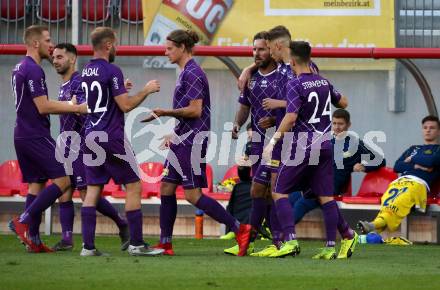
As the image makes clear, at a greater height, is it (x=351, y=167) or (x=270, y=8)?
(x=270, y=8)

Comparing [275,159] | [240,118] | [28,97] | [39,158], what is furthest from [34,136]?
[275,159]

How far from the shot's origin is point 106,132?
1045 cm

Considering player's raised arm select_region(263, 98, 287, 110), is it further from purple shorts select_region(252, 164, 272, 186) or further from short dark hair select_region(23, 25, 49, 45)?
short dark hair select_region(23, 25, 49, 45)

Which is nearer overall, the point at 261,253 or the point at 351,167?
the point at 261,253

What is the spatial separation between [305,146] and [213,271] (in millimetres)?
1670

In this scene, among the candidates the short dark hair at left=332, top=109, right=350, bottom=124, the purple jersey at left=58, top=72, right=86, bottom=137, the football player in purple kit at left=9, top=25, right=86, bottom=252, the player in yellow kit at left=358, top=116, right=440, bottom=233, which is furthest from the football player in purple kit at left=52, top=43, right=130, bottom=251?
the short dark hair at left=332, top=109, right=350, bottom=124

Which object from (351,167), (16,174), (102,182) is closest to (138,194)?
(102,182)

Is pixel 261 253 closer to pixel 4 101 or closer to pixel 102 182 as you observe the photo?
pixel 102 182

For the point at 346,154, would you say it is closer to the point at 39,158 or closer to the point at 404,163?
the point at 404,163

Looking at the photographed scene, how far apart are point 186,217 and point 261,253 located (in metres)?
5.00

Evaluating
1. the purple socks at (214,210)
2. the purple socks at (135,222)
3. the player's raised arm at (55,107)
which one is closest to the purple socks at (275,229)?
the purple socks at (214,210)

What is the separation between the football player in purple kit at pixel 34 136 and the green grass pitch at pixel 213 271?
0.31m

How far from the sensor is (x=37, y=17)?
16.4 meters

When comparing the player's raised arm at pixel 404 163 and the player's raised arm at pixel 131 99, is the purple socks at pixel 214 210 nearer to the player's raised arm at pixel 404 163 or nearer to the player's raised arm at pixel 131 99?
the player's raised arm at pixel 131 99
